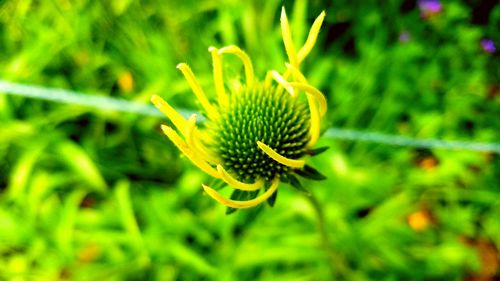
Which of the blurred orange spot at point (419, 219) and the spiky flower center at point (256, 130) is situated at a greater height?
the spiky flower center at point (256, 130)

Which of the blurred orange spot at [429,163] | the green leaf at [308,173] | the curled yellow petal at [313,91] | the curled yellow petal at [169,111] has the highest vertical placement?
the curled yellow petal at [169,111]

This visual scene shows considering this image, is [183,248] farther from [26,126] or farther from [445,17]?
[445,17]

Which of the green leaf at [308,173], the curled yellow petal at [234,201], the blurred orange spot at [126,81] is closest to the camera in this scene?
the curled yellow petal at [234,201]

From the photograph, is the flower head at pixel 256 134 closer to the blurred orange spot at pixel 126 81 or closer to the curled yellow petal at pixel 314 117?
the curled yellow petal at pixel 314 117

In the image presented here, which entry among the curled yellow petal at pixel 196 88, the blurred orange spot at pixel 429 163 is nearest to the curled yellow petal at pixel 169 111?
the curled yellow petal at pixel 196 88

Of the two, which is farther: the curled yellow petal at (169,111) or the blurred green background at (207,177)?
the blurred green background at (207,177)

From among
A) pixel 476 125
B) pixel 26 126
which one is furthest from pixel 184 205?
pixel 476 125
